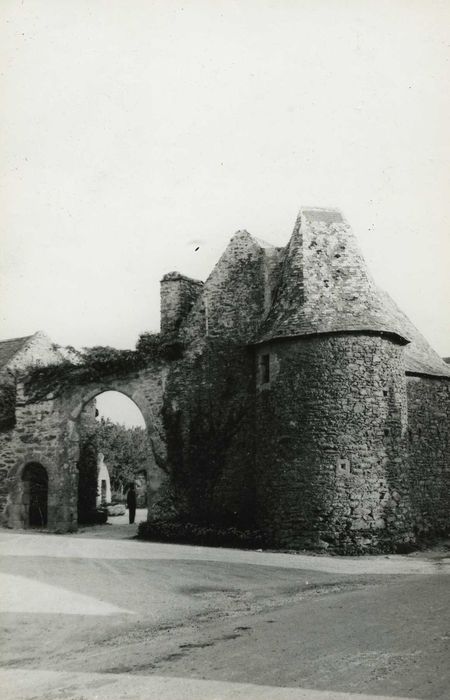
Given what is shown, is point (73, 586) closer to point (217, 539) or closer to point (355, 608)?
point (355, 608)

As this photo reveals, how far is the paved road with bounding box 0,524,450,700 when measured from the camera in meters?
5.61

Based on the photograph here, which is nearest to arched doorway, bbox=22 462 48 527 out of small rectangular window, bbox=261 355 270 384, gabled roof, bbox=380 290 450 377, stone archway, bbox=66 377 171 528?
stone archway, bbox=66 377 171 528

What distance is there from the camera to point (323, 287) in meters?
17.5

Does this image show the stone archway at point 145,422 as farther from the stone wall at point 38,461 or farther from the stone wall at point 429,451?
the stone wall at point 429,451

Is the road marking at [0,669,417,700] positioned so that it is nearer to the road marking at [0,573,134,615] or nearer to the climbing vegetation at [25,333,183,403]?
the road marking at [0,573,134,615]

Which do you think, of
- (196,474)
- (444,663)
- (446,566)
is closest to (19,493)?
(196,474)

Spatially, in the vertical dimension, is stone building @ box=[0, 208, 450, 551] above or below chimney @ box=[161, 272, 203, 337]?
below

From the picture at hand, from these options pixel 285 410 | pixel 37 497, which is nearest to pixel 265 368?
pixel 285 410

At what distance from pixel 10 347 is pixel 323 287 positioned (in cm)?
1329

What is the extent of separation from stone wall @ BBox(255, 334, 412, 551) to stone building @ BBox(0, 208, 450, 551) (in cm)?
3

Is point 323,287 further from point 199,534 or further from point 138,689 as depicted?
point 138,689

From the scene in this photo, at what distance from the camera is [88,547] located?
16297 mm

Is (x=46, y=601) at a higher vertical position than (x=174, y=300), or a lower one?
lower

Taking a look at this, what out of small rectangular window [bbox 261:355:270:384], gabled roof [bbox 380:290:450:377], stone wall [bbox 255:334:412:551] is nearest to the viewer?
stone wall [bbox 255:334:412:551]
